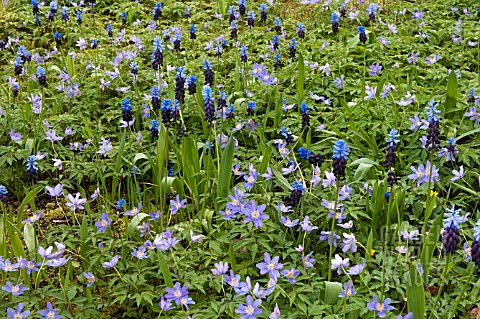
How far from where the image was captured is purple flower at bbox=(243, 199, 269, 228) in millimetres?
2639

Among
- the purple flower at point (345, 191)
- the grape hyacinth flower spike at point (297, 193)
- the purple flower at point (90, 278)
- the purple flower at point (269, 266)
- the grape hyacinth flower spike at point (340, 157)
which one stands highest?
the grape hyacinth flower spike at point (340, 157)

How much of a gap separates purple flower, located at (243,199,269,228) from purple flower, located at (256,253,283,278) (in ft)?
0.63

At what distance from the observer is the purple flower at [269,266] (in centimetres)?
246

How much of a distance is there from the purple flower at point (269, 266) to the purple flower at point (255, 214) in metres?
0.19

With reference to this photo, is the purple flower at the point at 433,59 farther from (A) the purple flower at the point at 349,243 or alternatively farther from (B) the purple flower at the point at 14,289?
(B) the purple flower at the point at 14,289

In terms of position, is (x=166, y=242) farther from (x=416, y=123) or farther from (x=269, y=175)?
(x=416, y=123)

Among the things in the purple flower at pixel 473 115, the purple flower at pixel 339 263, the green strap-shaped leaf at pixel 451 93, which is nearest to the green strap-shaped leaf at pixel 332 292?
the purple flower at pixel 339 263

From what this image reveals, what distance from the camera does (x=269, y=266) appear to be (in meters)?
2.48

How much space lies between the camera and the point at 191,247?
108 inches

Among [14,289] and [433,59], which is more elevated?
[433,59]

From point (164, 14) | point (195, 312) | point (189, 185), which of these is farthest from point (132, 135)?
point (164, 14)

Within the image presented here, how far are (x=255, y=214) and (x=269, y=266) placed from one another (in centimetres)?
28

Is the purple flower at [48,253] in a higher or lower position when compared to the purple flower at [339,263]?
higher

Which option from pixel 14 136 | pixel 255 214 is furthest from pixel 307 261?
pixel 14 136
